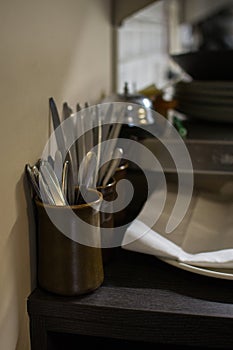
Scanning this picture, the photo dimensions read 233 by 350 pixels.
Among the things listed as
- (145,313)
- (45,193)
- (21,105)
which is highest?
(21,105)

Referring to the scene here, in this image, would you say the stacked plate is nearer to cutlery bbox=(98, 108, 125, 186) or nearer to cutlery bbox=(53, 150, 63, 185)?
cutlery bbox=(98, 108, 125, 186)

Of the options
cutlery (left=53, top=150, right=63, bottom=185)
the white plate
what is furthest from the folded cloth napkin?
cutlery (left=53, top=150, right=63, bottom=185)

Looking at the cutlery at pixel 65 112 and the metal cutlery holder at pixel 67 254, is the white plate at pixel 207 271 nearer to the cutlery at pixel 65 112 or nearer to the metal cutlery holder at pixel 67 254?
the metal cutlery holder at pixel 67 254

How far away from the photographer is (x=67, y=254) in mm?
649

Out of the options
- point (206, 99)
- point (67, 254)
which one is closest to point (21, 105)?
point (67, 254)

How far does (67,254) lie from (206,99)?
57cm

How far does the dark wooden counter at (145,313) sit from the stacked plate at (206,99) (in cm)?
46

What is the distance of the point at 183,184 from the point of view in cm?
92

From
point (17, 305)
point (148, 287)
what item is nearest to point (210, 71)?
point (148, 287)

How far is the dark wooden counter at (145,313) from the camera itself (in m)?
0.64

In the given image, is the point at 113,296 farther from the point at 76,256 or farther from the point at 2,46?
the point at 2,46

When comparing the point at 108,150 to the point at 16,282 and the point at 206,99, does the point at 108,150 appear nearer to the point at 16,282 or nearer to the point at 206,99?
the point at 16,282

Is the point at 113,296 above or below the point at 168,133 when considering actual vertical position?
below

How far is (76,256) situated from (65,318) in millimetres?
88
